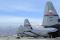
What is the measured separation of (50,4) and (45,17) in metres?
4.39

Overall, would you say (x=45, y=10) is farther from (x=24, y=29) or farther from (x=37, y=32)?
(x=24, y=29)

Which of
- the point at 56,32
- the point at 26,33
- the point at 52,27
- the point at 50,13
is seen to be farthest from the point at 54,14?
the point at 26,33

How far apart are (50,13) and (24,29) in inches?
706

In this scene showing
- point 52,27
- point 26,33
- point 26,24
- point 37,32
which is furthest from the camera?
point 26,24

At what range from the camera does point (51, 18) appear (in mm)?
67625

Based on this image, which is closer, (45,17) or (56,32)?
(56,32)

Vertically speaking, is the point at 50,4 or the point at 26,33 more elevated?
the point at 50,4

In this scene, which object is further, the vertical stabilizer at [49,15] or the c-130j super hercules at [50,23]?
the vertical stabilizer at [49,15]

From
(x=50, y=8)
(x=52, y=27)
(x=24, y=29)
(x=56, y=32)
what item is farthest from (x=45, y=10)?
(x=24, y=29)

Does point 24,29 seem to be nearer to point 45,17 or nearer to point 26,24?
point 26,24

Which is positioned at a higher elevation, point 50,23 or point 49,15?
point 49,15

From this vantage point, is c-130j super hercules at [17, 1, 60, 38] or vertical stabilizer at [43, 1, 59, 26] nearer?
c-130j super hercules at [17, 1, 60, 38]

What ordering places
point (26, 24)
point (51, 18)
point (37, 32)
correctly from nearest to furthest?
1. point (51, 18)
2. point (37, 32)
3. point (26, 24)

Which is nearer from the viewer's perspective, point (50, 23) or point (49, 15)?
point (50, 23)
